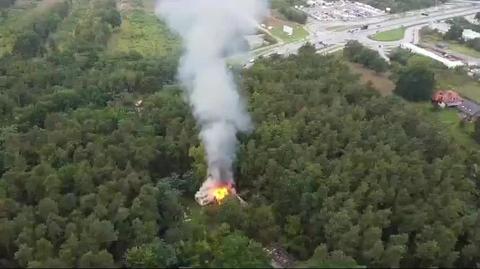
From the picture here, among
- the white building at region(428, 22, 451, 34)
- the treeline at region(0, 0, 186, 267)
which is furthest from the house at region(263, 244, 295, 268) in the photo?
the white building at region(428, 22, 451, 34)

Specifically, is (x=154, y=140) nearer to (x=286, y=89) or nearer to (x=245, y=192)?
(x=245, y=192)

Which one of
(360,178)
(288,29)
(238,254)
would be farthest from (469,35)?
(238,254)

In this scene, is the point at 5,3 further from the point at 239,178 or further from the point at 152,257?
the point at 152,257

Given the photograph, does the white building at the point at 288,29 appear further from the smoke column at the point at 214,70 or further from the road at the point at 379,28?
the smoke column at the point at 214,70

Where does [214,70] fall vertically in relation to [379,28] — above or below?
above

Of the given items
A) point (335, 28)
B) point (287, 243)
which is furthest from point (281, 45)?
point (287, 243)

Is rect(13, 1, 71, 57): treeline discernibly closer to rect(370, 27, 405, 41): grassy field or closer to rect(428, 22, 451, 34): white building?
rect(370, 27, 405, 41): grassy field
